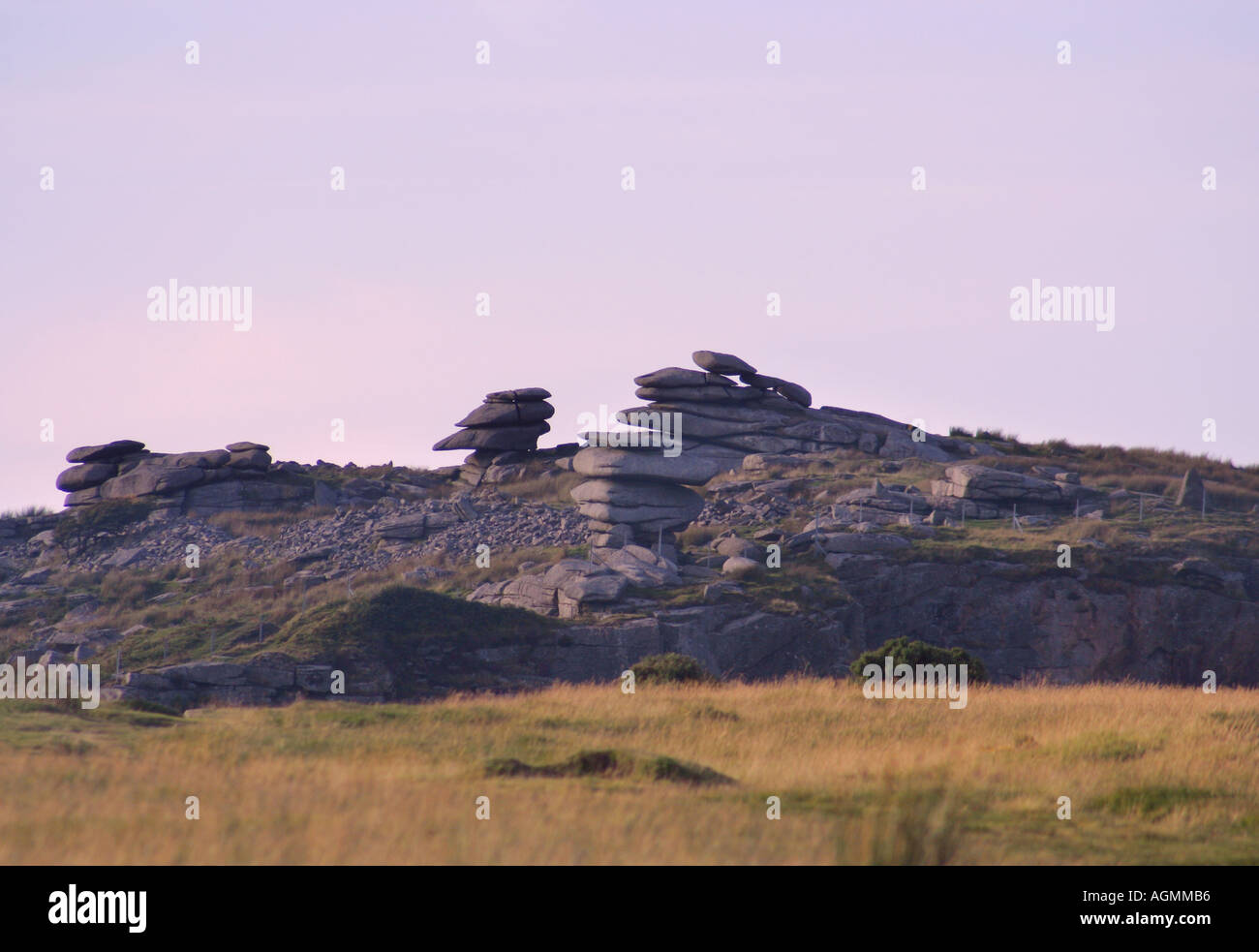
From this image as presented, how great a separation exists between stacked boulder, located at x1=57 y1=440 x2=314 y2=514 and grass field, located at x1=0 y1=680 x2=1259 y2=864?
3581cm

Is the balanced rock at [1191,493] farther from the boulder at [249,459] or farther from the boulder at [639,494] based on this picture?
the boulder at [249,459]

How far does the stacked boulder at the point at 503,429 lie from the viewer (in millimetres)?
63906

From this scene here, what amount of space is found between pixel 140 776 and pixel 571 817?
18.8 ft

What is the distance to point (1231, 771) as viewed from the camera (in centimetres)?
1784

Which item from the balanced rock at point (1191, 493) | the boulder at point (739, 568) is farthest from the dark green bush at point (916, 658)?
the balanced rock at point (1191, 493)

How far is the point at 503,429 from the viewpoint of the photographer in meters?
64.2

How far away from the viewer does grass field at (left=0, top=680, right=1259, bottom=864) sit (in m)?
11.8

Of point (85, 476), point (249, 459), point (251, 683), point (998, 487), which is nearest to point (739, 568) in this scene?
point (251, 683)

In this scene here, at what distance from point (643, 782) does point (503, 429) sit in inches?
1934

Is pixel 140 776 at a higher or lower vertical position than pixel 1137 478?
lower

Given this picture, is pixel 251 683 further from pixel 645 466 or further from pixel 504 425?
pixel 504 425

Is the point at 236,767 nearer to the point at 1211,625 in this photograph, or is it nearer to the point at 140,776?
the point at 140,776
